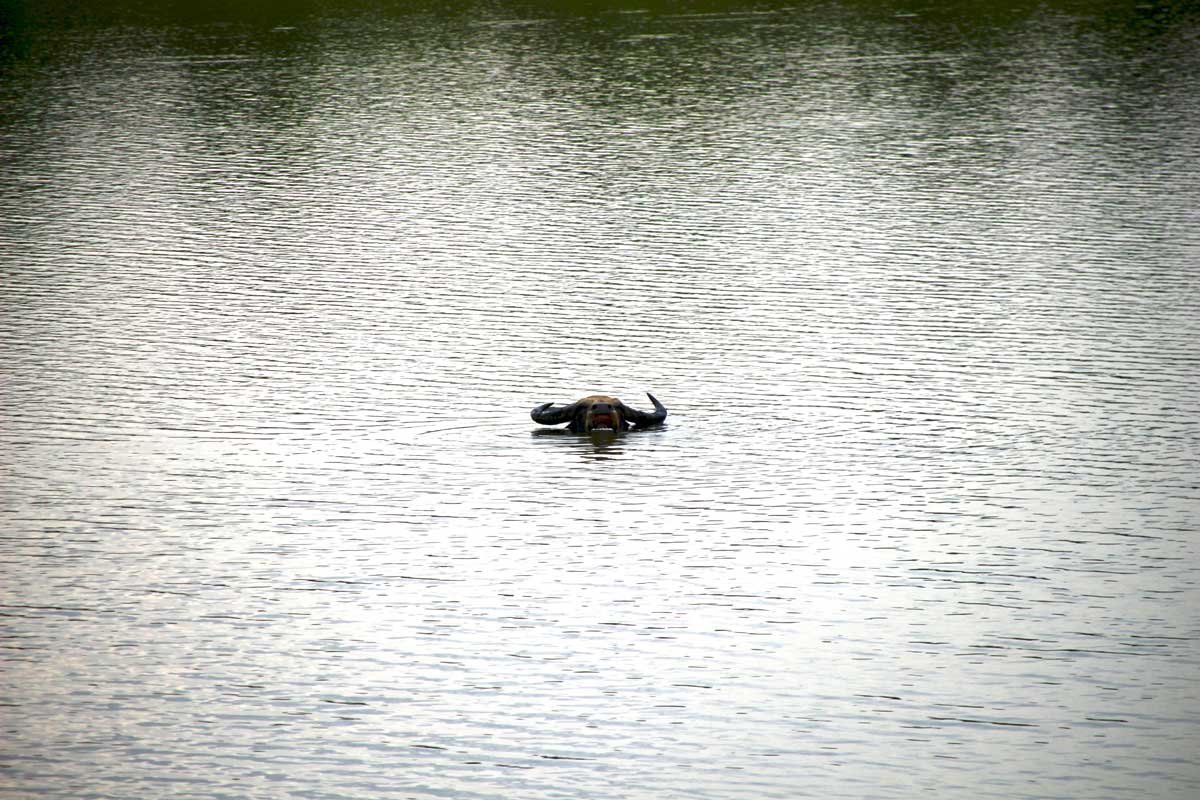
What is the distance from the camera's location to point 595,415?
25516mm

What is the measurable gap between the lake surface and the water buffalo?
27 centimetres

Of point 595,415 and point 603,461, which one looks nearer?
point 603,461

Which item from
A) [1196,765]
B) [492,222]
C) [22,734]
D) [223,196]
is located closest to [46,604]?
[22,734]

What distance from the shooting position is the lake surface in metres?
16.7

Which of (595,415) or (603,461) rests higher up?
(595,415)

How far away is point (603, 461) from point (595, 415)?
1001 mm

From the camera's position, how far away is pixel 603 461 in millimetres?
24703

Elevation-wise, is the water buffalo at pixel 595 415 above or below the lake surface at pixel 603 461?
above

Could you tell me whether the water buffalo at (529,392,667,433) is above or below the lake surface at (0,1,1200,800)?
above

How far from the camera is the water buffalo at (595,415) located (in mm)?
25484

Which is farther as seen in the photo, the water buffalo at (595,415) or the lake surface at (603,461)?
the water buffalo at (595,415)

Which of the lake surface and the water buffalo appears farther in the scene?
the water buffalo

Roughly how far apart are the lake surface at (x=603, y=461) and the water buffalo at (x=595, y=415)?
0.27 m

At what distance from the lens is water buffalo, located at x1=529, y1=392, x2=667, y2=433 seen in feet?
83.6
